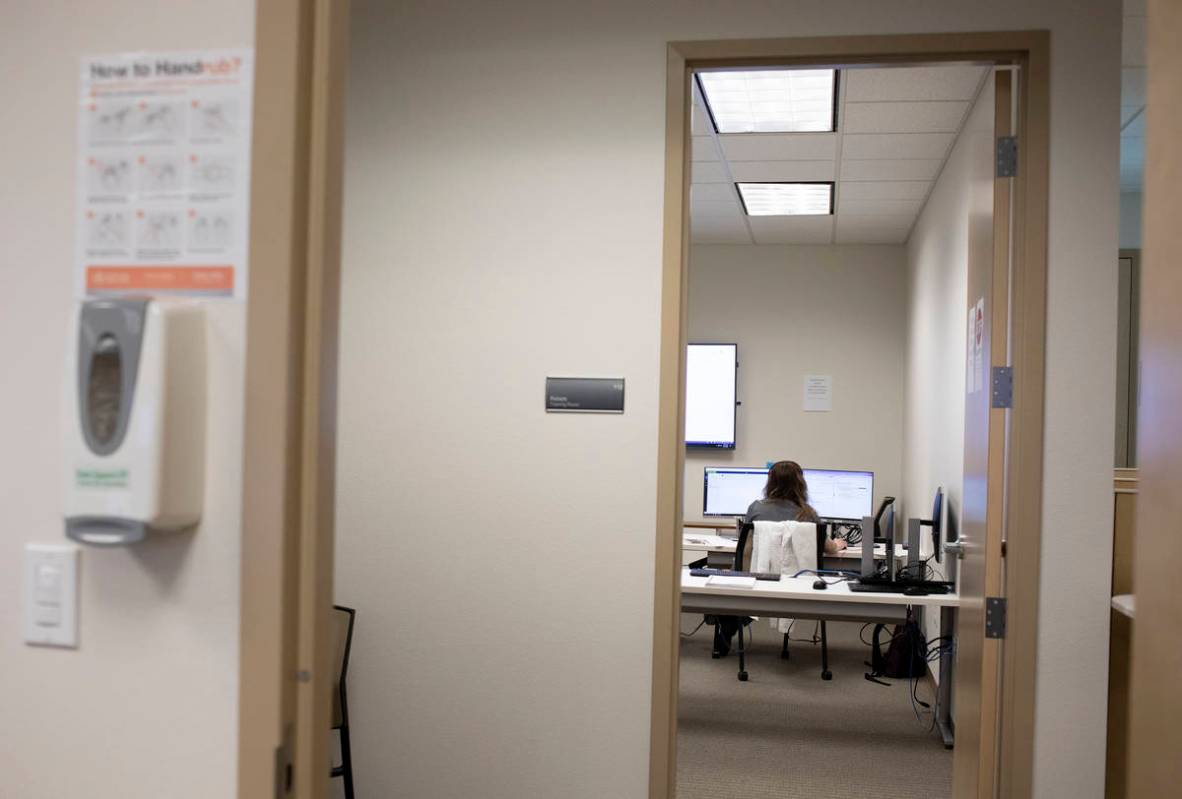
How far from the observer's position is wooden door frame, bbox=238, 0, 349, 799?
1147 mm

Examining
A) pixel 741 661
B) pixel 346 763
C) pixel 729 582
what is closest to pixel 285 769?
pixel 346 763

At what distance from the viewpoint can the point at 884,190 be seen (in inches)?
235

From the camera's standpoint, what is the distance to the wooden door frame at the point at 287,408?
1.15 meters

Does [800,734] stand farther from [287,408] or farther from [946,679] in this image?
[287,408]

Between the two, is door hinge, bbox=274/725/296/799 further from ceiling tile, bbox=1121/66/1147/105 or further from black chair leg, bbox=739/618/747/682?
black chair leg, bbox=739/618/747/682

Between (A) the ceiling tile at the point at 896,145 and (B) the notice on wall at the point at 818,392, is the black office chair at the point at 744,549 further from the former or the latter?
(B) the notice on wall at the point at 818,392

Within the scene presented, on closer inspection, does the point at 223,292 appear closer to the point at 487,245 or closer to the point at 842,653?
the point at 487,245

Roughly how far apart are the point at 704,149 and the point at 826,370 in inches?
120

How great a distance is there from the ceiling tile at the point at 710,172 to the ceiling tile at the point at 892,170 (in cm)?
67

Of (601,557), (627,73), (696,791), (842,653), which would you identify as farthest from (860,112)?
(842,653)

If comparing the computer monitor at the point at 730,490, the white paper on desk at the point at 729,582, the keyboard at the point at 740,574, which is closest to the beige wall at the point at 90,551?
the white paper on desk at the point at 729,582

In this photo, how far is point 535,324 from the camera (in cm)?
277

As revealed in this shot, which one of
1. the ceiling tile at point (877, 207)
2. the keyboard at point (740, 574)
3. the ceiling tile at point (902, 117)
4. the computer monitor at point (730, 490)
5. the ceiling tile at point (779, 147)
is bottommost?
the keyboard at point (740, 574)

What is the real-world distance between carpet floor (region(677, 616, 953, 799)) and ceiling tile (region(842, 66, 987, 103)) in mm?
2882
